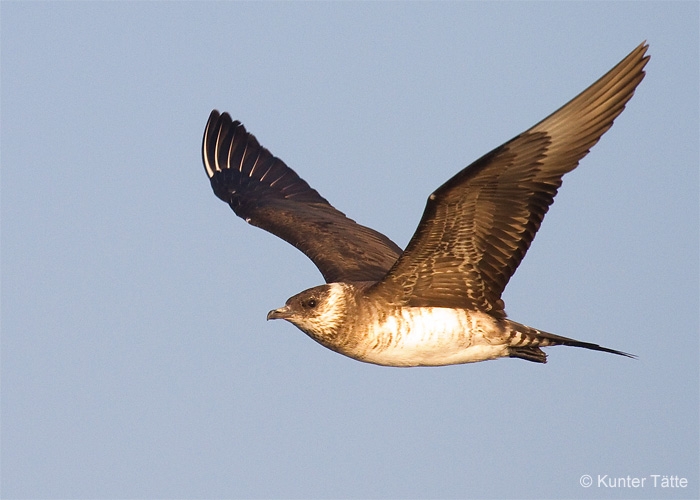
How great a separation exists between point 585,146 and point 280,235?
14.3 feet

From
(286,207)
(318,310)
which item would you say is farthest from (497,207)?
(286,207)

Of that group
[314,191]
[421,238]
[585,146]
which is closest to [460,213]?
[421,238]

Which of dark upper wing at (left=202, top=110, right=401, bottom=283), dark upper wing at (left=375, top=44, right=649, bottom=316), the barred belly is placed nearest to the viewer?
dark upper wing at (left=375, top=44, right=649, bottom=316)

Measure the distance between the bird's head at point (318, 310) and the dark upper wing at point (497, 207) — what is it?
35 cm

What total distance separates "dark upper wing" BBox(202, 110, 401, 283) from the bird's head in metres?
1.06

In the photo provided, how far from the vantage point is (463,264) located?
8.70m

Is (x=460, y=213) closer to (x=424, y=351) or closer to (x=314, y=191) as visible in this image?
(x=424, y=351)

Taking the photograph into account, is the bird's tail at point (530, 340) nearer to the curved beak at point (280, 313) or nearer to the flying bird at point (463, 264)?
the flying bird at point (463, 264)

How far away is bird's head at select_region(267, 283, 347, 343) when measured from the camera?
8945 millimetres

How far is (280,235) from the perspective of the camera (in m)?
11.5

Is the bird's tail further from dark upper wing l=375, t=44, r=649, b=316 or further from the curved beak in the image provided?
the curved beak

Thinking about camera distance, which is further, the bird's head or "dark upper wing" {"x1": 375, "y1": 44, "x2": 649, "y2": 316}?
the bird's head

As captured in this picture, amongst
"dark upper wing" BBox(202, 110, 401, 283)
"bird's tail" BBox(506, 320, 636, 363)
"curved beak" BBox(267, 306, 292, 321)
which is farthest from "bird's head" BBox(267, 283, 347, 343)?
"bird's tail" BBox(506, 320, 636, 363)

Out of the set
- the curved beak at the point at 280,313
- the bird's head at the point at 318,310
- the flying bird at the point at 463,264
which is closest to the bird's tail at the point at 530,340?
the flying bird at the point at 463,264
